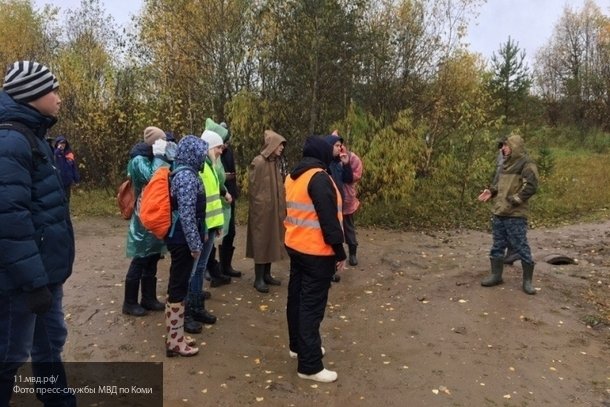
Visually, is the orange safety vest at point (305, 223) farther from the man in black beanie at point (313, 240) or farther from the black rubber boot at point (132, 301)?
the black rubber boot at point (132, 301)

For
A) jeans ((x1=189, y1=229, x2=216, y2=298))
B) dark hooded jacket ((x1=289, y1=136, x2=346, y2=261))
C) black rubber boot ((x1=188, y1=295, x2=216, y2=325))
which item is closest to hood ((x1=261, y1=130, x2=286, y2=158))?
jeans ((x1=189, y1=229, x2=216, y2=298))

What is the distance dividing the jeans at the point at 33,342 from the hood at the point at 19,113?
925 millimetres

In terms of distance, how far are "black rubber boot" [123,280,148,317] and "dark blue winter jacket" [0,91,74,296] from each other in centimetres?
230

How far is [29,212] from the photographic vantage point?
264cm

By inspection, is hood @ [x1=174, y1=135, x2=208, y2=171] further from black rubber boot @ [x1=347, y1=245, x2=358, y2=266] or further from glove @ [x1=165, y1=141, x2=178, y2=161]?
black rubber boot @ [x1=347, y1=245, x2=358, y2=266]

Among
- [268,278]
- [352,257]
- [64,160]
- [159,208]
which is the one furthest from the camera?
[64,160]

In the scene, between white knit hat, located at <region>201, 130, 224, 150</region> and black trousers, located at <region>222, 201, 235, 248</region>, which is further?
black trousers, located at <region>222, 201, 235, 248</region>

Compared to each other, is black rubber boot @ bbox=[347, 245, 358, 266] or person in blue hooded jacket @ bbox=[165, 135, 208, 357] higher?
person in blue hooded jacket @ bbox=[165, 135, 208, 357]

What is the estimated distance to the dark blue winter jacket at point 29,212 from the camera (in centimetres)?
256

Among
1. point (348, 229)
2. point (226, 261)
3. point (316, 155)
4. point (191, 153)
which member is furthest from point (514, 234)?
point (191, 153)

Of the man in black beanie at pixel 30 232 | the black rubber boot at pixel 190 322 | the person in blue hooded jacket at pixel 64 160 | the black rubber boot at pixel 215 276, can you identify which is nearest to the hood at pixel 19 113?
the man in black beanie at pixel 30 232

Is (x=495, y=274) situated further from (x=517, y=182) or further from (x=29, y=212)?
(x=29, y=212)

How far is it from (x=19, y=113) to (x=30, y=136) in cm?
13

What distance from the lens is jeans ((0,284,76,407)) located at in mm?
2699
